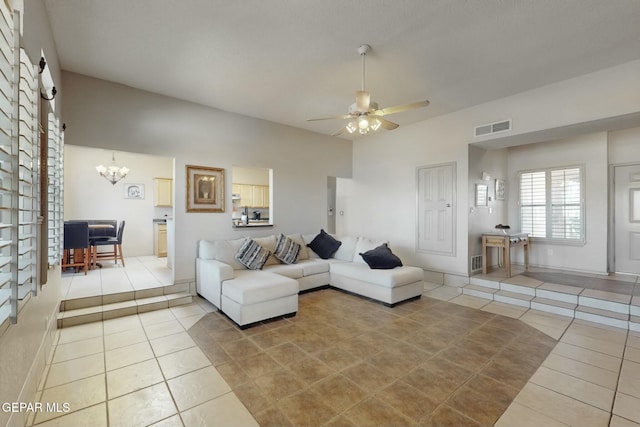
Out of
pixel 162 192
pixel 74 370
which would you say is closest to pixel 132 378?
pixel 74 370

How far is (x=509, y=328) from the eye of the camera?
10.7ft

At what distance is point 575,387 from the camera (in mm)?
2162

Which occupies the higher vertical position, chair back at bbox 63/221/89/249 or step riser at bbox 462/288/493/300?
chair back at bbox 63/221/89/249

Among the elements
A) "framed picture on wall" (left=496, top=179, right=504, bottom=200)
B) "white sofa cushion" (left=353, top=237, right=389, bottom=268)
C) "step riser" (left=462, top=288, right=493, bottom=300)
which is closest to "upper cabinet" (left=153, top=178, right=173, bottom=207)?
"white sofa cushion" (left=353, top=237, right=389, bottom=268)

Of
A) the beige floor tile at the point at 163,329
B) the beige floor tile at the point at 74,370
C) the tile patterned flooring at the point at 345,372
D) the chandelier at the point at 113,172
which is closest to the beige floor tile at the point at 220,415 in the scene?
the tile patterned flooring at the point at 345,372

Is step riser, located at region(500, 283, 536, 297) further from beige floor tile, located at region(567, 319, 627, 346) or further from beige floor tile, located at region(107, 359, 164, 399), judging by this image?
beige floor tile, located at region(107, 359, 164, 399)

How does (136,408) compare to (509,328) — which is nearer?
(136,408)

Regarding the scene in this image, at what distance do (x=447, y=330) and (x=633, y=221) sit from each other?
4.53 metres

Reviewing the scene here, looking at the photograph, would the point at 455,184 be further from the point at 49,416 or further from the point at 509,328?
the point at 49,416

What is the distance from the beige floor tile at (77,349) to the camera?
2.57 meters

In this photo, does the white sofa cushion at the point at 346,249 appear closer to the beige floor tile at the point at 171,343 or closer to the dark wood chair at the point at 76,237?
the beige floor tile at the point at 171,343

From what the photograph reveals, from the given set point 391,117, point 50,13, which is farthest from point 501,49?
point 50,13

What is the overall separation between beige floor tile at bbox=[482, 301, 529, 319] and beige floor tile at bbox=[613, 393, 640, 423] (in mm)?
1579

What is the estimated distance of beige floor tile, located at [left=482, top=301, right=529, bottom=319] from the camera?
3701 mm
